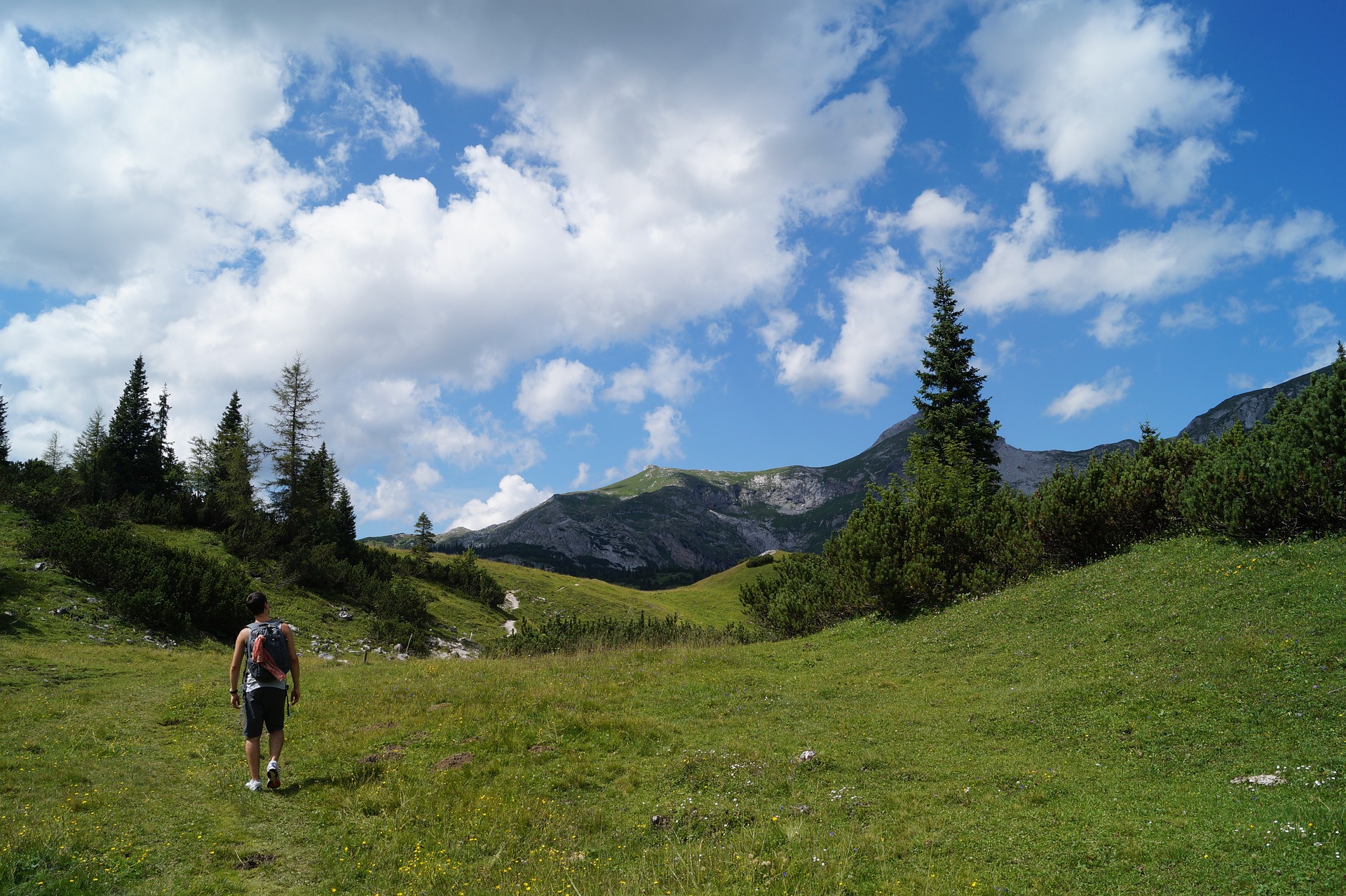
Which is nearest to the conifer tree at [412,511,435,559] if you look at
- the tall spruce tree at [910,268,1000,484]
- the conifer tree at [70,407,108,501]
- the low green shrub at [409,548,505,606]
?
the low green shrub at [409,548,505,606]

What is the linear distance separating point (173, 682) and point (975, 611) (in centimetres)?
2748

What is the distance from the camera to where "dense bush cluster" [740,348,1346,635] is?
63.9 feet

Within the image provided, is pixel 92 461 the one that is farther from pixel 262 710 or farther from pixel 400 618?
pixel 262 710

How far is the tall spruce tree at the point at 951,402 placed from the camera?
4700cm

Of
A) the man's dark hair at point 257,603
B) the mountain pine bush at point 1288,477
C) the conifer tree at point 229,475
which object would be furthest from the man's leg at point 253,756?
the conifer tree at point 229,475

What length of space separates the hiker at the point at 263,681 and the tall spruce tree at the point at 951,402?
42.2 meters

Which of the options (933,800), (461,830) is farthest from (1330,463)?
(461,830)

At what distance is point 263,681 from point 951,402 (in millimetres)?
47710

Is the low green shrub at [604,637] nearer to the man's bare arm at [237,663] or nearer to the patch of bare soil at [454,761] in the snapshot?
the patch of bare soil at [454,761]

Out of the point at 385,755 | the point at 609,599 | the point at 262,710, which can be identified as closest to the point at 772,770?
the point at 385,755

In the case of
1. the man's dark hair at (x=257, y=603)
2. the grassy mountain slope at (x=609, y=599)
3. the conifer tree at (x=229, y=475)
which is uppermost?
the conifer tree at (x=229, y=475)

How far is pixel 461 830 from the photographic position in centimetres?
962

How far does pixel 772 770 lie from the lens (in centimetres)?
1174

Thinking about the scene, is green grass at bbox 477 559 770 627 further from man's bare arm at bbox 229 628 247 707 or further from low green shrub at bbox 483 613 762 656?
man's bare arm at bbox 229 628 247 707
